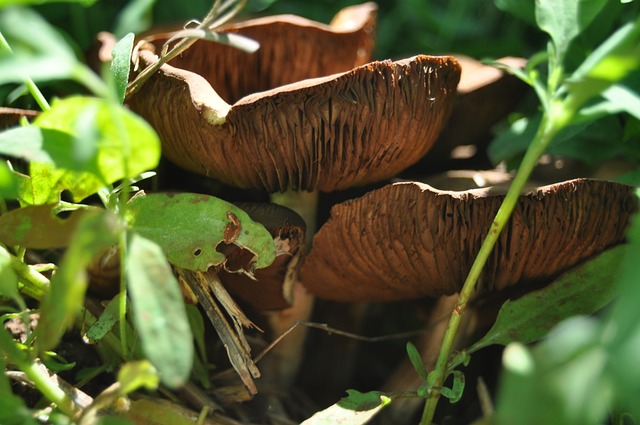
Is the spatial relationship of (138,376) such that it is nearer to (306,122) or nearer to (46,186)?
(46,186)

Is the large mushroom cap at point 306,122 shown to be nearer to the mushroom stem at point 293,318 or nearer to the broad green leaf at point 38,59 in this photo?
the mushroom stem at point 293,318

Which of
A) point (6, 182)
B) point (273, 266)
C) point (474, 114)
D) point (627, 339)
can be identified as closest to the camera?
point (627, 339)

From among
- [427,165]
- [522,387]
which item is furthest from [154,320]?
[427,165]

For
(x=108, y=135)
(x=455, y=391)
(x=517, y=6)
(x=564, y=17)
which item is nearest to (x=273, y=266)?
(x=455, y=391)

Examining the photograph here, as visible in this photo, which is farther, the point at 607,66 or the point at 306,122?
the point at 306,122

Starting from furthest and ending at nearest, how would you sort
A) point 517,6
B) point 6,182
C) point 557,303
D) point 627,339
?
1. point 517,6
2. point 557,303
3. point 6,182
4. point 627,339

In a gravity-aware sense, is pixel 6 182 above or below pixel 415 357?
above

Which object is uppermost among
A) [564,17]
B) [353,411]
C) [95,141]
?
[564,17]
